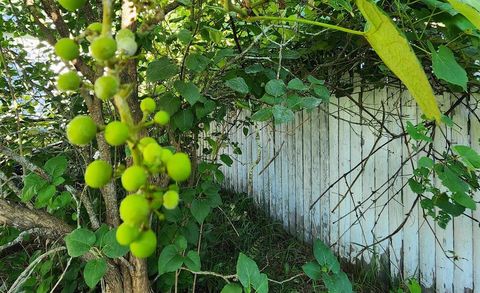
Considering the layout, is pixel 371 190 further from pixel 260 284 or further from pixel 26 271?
pixel 26 271

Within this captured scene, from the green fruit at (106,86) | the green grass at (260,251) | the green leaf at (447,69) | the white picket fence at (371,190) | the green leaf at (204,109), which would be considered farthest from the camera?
the green grass at (260,251)

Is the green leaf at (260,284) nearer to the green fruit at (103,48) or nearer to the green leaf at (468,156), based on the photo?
the green leaf at (468,156)

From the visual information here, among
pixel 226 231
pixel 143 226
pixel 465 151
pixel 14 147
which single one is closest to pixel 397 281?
pixel 226 231

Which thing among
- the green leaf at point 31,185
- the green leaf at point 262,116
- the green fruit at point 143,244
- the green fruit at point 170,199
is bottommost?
the green leaf at point 31,185

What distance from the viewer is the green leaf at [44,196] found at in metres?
1.10

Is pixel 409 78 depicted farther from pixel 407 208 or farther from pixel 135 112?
pixel 407 208

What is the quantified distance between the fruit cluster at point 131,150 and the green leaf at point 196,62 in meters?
0.78

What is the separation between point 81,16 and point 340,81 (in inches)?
55.7

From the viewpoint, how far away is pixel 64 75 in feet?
1.25

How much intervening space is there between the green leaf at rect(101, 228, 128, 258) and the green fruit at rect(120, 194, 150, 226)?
771 millimetres

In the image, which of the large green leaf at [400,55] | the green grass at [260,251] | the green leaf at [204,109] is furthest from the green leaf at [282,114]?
the green grass at [260,251]

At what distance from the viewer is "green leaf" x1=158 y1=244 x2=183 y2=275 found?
119 centimetres

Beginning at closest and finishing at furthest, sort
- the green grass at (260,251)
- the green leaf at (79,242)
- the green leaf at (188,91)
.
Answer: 1. the green leaf at (79,242)
2. the green leaf at (188,91)
3. the green grass at (260,251)

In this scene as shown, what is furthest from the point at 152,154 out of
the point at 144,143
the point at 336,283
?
the point at 336,283
